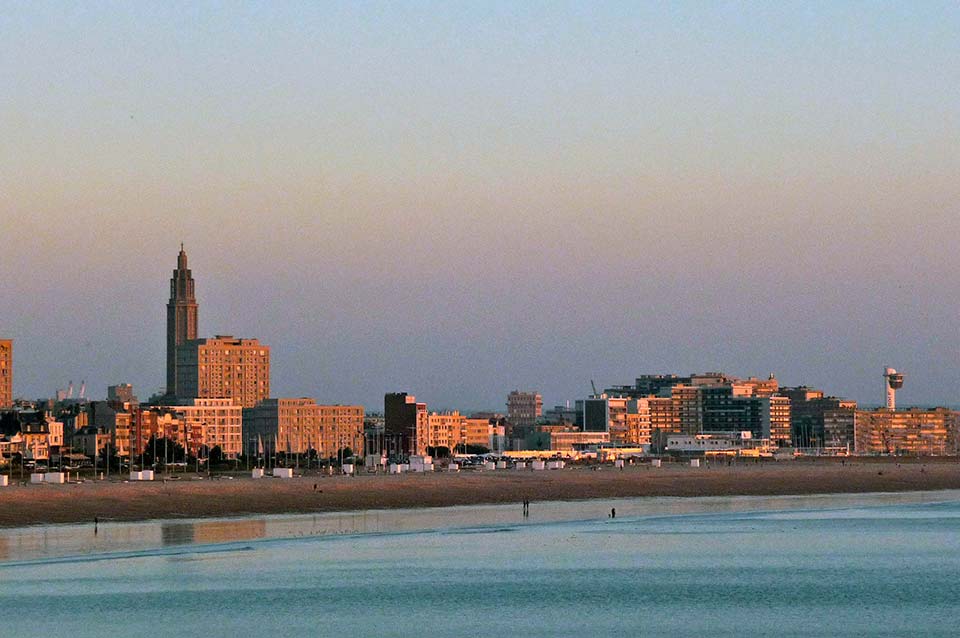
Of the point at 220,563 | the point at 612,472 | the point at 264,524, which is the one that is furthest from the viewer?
the point at 612,472

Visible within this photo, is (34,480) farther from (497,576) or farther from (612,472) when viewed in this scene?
(497,576)

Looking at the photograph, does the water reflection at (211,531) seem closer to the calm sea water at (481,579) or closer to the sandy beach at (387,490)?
the calm sea water at (481,579)

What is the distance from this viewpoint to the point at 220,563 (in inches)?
2596

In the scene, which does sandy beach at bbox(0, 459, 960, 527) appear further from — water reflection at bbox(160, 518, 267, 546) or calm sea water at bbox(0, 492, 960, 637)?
calm sea water at bbox(0, 492, 960, 637)

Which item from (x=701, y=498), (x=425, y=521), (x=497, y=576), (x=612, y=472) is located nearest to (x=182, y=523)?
(x=425, y=521)

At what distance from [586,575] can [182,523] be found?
104 ft

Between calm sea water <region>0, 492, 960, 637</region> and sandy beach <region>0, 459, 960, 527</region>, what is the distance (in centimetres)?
919

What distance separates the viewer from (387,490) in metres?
125

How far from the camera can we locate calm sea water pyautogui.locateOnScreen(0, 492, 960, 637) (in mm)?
50281

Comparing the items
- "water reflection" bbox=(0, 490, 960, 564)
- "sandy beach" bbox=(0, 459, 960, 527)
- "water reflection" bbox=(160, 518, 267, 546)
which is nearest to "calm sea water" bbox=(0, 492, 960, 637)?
"water reflection" bbox=(160, 518, 267, 546)

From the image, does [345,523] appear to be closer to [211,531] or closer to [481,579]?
[211,531]

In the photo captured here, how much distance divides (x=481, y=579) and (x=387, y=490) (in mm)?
63682

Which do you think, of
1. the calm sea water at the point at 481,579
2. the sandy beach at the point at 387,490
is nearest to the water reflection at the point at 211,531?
the calm sea water at the point at 481,579

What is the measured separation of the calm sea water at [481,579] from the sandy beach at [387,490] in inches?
362
